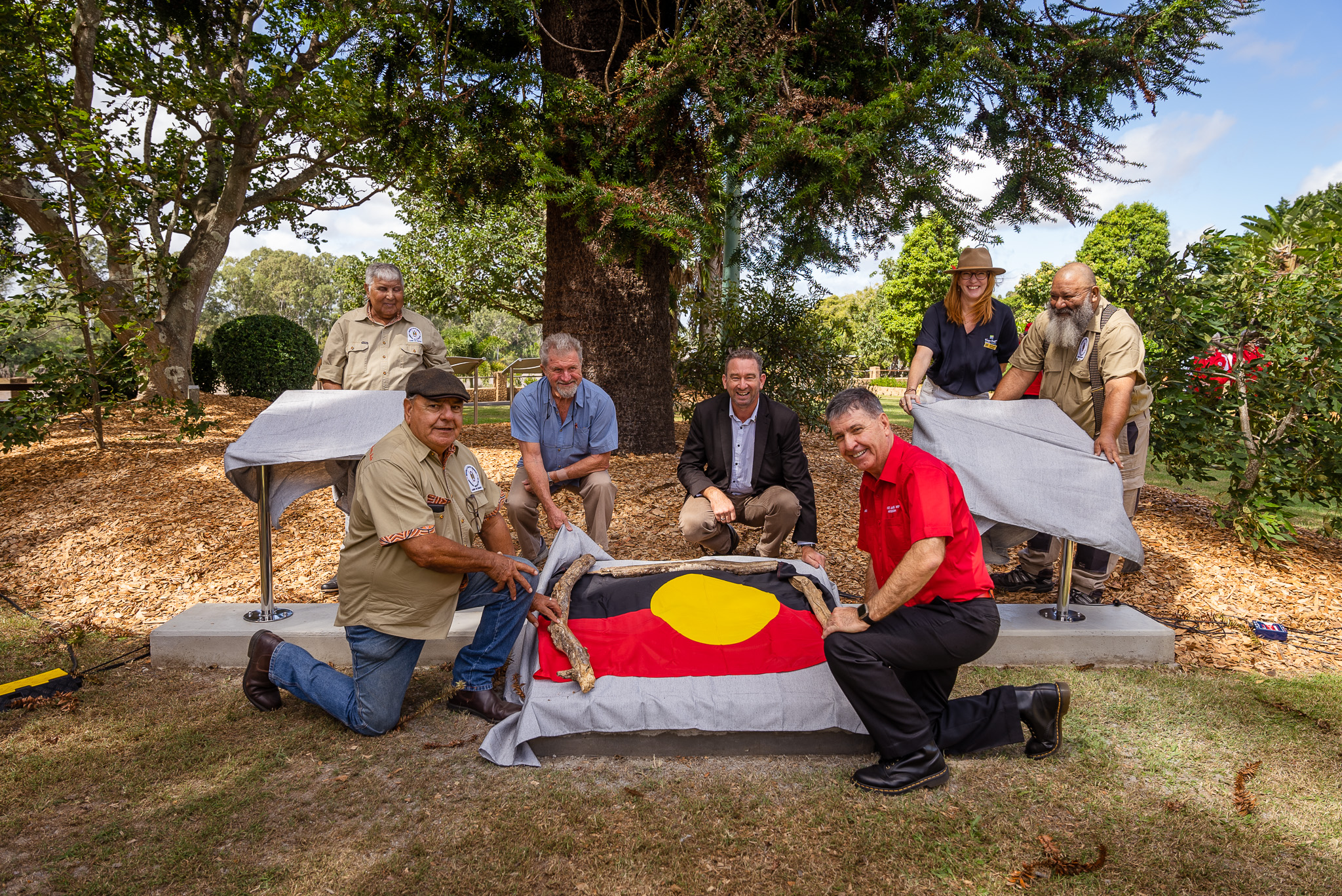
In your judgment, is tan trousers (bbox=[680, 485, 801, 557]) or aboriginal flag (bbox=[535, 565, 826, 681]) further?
tan trousers (bbox=[680, 485, 801, 557])

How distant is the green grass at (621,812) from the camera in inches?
92.1

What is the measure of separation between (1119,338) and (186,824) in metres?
4.72

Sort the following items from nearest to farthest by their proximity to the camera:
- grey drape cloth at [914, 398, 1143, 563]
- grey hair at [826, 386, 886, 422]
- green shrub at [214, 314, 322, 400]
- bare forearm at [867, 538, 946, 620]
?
bare forearm at [867, 538, 946, 620], grey hair at [826, 386, 886, 422], grey drape cloth at [914, 398, 1143, 563], green shrub at [214, 314, 322, 400]

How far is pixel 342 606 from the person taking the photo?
3189 mm

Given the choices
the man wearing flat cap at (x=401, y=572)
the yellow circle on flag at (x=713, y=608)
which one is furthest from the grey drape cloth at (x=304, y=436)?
the yellow circle on flag at (x=713, y=608)

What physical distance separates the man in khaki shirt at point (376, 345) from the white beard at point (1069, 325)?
11.8 feet

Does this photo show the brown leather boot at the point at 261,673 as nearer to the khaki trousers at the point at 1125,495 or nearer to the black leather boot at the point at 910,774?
the black leather boot at the point at 910,774

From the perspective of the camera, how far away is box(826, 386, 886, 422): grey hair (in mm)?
2887

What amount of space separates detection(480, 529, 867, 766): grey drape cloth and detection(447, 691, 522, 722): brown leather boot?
316 mm

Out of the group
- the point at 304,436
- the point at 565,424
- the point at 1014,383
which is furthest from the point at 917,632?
the point at 304,436

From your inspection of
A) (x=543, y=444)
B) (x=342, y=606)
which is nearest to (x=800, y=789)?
(x=342, y=606)

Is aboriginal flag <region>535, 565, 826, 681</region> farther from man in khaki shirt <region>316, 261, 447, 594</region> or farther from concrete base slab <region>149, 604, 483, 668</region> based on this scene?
man in khaki shirt <region>316, 261, 447, 594</region>

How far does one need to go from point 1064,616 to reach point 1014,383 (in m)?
1.39

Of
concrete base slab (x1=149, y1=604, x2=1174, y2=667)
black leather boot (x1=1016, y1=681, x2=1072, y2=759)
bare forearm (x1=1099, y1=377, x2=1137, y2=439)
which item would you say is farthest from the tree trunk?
black leather boot (x1=1016, y1=681, x2=1072, y2=759)
